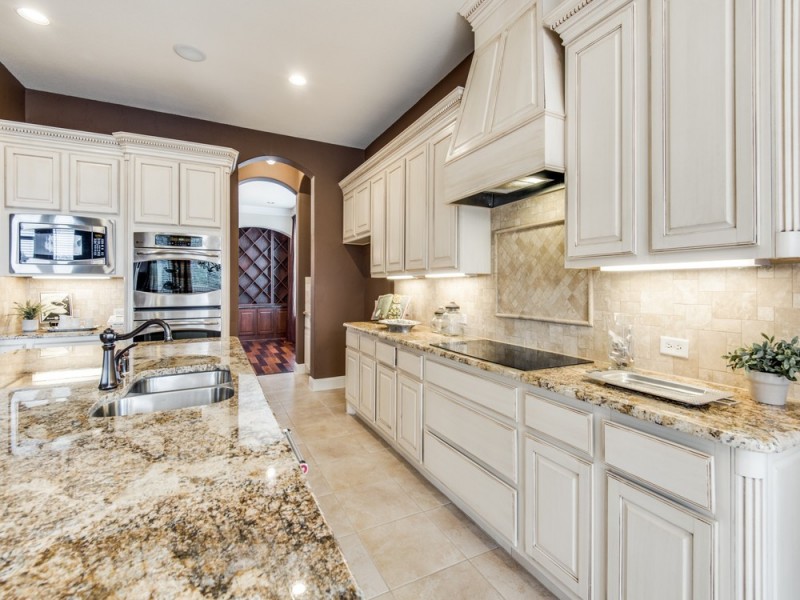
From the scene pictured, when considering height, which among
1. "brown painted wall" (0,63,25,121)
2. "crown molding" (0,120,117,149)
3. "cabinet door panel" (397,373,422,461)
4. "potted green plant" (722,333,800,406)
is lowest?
"cabinet door panel" (397,373,422,461)

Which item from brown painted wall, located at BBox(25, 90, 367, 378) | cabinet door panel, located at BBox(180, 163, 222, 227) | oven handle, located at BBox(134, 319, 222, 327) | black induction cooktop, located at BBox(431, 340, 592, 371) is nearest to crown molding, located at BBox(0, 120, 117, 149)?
cabinet door panel, located at BBox(180, 163, 222, 227)

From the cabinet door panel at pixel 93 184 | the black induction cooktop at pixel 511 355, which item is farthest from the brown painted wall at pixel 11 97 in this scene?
the black induction cooktop at pixel 511 355

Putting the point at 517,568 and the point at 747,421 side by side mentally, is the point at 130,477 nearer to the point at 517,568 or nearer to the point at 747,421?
the point at 747,421

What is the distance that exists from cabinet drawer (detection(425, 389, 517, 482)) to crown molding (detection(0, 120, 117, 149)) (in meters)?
3.63

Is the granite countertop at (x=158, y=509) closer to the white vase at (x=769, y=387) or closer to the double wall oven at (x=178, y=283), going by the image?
the white vase at (x=769, y=387)

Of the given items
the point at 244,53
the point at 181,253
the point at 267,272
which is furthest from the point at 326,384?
the point at 267,272

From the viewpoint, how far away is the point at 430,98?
12.1 feet

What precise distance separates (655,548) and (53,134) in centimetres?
486

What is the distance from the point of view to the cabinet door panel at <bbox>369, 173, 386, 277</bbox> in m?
3.86

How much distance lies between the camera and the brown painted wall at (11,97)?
10.7ft

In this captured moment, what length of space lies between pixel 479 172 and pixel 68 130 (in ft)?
11.7

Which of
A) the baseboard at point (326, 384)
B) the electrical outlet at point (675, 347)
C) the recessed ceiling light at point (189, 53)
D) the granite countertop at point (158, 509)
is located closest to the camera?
the granite countertop at point (158, 509)

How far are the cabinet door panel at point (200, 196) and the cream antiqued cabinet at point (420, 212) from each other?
58.1 inches

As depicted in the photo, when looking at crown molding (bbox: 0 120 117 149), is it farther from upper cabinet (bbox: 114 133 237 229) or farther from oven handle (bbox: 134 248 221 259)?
oven handle (bbox: 134 248 221 259)
